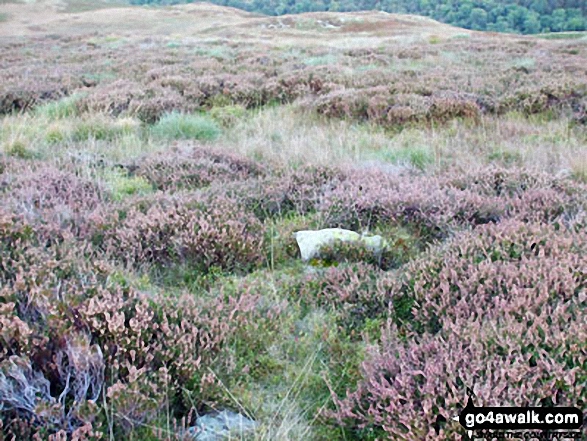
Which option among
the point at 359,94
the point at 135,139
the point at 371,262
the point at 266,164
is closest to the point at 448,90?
the point at 359,94

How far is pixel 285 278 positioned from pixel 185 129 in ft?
16.1

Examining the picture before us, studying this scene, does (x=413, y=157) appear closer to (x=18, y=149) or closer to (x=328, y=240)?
(x=328, y=240)

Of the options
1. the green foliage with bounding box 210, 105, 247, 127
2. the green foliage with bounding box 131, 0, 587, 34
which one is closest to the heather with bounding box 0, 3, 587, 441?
the green foliage with bounding box 210, 105, 247, 127

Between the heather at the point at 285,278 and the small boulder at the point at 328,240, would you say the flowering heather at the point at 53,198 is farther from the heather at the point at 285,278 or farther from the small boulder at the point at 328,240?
the small boulder at the point at 328,240

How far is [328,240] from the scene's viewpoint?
377 cm

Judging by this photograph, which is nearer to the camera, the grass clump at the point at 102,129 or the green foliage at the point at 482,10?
the grass clump at the point at 102,129

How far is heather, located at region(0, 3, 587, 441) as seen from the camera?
2086 mm

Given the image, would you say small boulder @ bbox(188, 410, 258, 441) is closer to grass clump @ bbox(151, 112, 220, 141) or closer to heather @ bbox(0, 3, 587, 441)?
heather @ bbox(0, 3, 587, 441)

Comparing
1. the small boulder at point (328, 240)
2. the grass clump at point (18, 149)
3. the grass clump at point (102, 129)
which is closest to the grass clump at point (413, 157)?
the small boulder at point (328, 240)

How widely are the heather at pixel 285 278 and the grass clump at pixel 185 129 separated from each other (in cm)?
3

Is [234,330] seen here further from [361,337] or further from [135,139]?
[135,139]

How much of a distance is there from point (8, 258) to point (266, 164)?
3.52m

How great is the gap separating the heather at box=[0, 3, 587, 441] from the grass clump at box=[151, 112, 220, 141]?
34 millimetres

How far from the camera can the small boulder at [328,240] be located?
3746 millimetres
